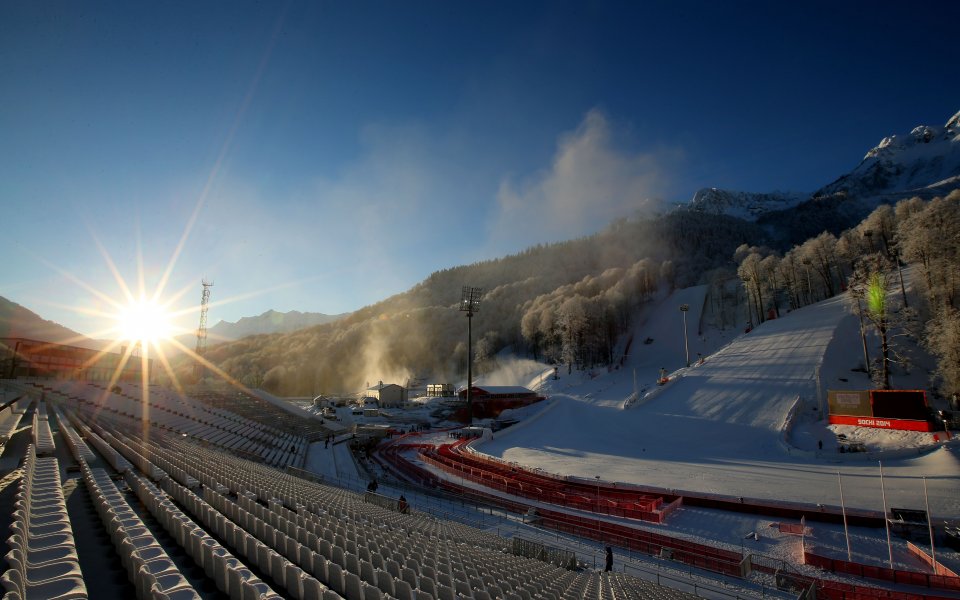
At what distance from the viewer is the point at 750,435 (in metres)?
35.5

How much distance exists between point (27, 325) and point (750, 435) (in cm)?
14403

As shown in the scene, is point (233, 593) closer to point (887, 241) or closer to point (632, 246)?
point (887, 241)

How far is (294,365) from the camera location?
128500 mm

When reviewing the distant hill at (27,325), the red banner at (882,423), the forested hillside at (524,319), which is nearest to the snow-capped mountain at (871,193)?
the forested hillside at (524,319)

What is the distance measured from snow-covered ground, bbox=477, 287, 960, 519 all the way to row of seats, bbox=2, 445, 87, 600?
26726 mm

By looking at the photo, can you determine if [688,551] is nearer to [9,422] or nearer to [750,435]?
[750,435]

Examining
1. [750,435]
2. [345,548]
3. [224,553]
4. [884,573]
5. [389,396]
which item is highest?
[224,553]

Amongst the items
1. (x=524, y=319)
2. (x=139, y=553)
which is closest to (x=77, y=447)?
(x=139, y=553)

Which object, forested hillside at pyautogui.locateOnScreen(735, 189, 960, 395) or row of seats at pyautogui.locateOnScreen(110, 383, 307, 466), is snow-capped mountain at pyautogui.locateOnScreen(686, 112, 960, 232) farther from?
row of seats at pyautogui.locateOnScreen(110, 383, 307, 466)

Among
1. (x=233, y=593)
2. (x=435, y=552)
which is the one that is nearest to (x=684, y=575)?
(x=435, y=552)

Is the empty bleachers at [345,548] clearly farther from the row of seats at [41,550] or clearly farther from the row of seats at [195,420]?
the row of seats at [195,420]

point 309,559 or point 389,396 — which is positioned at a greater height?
point 309,559

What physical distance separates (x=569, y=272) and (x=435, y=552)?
131101mm

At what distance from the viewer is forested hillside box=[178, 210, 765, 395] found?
283 ft
